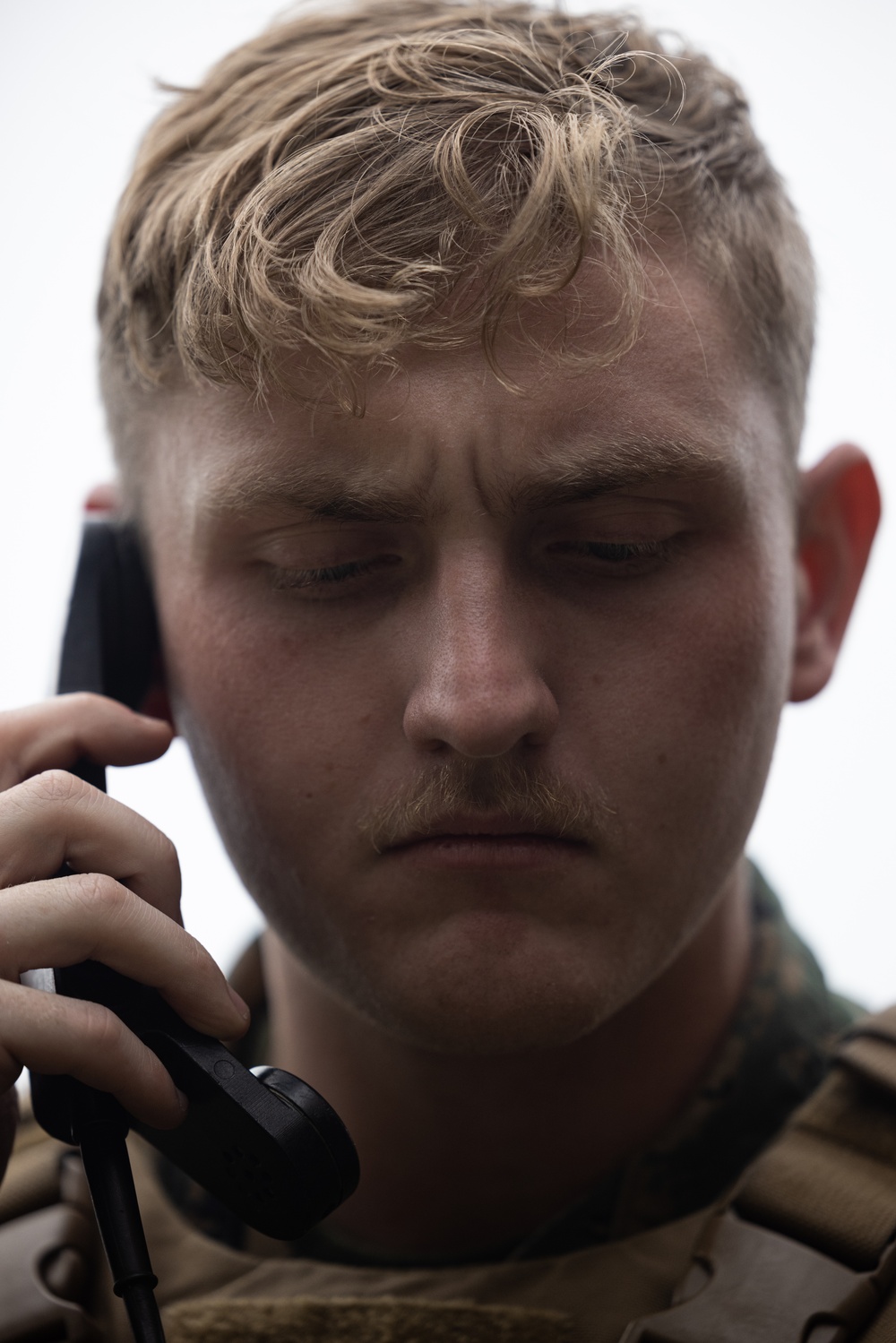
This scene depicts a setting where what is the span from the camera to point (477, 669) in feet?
4.08

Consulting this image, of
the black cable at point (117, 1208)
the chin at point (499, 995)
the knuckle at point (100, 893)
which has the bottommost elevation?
the black cable at point (117, 1208)

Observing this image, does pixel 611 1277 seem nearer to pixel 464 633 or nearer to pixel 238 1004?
pixel 238 1004

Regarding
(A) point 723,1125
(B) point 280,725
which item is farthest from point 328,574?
(A) point 723,1125

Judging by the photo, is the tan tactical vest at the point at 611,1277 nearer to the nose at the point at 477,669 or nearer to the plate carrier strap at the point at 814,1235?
the plate carrier strap at the point at 814,1235

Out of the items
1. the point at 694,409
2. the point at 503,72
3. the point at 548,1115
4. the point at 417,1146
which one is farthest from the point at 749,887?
the point at 503,72

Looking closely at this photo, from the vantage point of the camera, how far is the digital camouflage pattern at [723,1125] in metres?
1.53

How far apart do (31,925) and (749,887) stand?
42.3 inches

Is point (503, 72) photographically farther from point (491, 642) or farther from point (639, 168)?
point (491, 642)

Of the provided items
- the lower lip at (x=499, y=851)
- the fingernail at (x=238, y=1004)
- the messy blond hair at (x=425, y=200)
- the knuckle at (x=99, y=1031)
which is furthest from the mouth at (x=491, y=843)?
the messy blond hair at (x=425, y=200)

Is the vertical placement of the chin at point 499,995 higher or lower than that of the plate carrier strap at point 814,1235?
higher

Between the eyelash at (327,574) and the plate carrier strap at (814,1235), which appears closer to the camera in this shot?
the plate carrier strap at (814,1235)

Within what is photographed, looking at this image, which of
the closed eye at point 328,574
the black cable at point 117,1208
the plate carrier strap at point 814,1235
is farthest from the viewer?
the closed eye at point 328,574

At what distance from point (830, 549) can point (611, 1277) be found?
38.6 inches

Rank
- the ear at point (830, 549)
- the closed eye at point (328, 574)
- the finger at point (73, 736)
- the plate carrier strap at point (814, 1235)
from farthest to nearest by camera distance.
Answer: the ear at point (830, 549)
the finger at point (73, 736)
the closed eye at point (328, 574)
the plate carrier strap at point (814, 1235)
